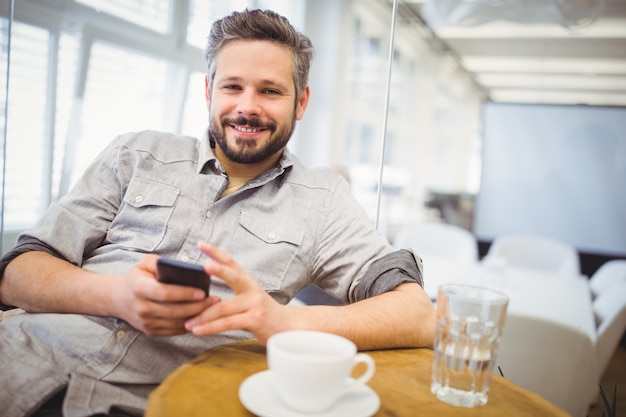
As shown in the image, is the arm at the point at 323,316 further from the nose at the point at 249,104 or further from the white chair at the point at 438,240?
the white chair at the point at 438,240

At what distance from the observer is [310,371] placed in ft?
2.42

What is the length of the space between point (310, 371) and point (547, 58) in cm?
622

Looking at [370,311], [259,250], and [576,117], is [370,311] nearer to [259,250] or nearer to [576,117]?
[259,250]

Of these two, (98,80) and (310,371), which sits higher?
(98,80)

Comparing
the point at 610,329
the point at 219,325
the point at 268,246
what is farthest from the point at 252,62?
the point at 610,329

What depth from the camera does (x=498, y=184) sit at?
5.99 m

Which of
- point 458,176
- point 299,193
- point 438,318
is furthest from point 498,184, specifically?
point 438,318

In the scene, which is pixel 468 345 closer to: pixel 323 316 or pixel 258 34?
pixel 323 316

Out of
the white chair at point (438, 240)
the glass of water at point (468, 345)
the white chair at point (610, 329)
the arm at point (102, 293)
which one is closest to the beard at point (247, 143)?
the arm at point (102, 293)

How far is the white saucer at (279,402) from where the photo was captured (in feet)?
2.54

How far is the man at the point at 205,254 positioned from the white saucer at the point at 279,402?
16 centimetres

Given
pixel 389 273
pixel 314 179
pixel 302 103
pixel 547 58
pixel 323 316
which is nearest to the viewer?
pixel 323 316

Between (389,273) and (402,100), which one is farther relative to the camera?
(402,100)

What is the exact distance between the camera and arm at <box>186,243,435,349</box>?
98cm
